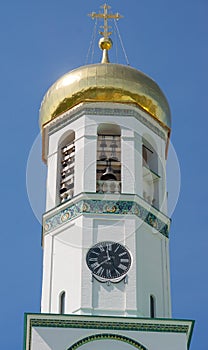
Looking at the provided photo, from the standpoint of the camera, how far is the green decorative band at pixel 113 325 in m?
26.7

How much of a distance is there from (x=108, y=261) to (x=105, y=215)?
4.09 feet

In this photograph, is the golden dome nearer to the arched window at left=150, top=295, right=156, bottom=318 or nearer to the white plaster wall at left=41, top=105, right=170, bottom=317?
the white plaster wall at left=41, top=105, right=170, bottom=317

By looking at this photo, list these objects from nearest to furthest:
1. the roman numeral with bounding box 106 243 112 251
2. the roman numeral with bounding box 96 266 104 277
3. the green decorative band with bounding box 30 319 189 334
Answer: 1. the green decorative band with bounding box 30 319 189 334
2. the roman numeral with bounding box 96 266 104 277
3. the roman numeral with bounding box 106 243 112 251

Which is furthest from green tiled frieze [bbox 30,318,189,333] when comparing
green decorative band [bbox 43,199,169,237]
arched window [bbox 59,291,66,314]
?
green decorative band [bbox 43,199,169,237]

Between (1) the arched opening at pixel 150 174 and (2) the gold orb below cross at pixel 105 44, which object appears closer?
(1) the arched opening at pixel 150 174

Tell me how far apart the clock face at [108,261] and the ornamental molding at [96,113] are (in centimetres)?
368

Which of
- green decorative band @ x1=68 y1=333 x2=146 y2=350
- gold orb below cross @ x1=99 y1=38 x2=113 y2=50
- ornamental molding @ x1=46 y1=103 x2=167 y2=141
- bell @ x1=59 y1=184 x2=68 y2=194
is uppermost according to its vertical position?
gold orb below cross @ x1=99 y1=38 x2=113 y2=50

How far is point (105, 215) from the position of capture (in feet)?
94.9

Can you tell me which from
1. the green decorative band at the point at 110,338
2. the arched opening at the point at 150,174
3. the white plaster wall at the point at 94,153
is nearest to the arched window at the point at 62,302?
the green decorative band at the point at 110,338

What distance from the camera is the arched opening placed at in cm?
3033

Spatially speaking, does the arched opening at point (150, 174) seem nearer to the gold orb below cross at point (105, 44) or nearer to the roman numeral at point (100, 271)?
the roman numeral at point (100, 271)

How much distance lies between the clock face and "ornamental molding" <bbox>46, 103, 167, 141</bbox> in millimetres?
3679

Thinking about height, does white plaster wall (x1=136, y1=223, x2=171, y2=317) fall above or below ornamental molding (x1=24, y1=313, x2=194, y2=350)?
above

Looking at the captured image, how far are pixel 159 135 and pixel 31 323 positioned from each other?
22.2 feet
